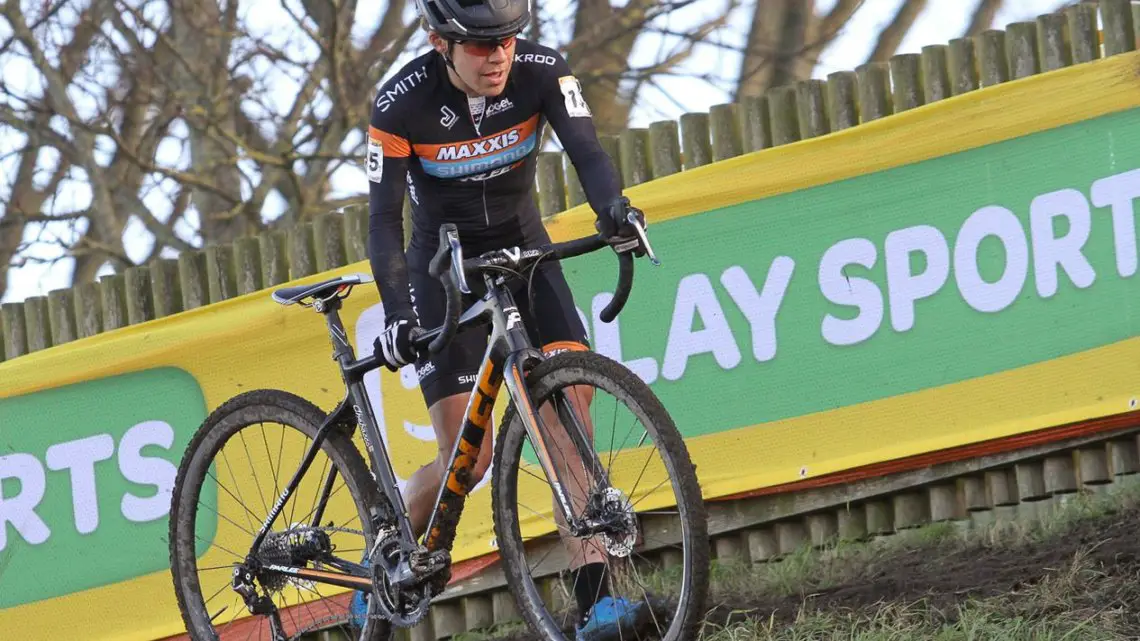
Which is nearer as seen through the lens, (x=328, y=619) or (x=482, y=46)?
(x=482, y=46)

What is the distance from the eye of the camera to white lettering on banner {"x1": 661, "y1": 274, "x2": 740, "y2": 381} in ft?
22.6

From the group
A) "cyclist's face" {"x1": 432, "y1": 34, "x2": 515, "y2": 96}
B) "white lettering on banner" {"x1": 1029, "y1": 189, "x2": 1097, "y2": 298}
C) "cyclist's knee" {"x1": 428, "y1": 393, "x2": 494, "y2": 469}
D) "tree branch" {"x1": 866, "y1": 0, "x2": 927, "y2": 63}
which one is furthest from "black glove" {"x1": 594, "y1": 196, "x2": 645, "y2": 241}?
"tree branch" {"x1": 866, "y1": 0, "x2": 927, "y2": 63}

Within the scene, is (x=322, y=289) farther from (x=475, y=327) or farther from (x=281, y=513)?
(x=281, y=513)

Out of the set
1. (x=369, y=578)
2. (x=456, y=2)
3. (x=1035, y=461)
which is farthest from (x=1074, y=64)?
(x=369, y=578)

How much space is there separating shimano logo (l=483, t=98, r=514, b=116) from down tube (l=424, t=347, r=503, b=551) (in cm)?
84

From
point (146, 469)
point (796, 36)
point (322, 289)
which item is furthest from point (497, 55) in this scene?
point (796, 36)

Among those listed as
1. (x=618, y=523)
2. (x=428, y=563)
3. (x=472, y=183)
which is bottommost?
(x=428, y=563)

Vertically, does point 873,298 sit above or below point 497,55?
below

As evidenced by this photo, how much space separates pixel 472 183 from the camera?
5.11 metres

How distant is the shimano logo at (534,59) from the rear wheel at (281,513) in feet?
4.65

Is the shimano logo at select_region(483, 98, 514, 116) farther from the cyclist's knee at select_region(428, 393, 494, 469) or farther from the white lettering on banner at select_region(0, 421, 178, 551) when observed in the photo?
the white lettering on banner at select_region(0, 421, 178, 551)

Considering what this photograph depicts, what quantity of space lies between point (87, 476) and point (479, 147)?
3998mm

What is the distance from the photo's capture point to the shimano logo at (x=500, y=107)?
4914 millimetres

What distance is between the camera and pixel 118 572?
26.0ft
